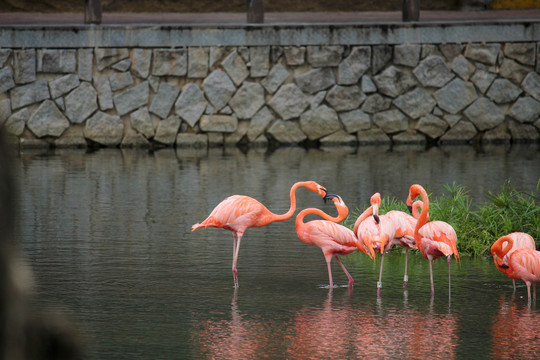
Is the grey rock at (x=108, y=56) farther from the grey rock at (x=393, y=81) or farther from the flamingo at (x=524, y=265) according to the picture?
the flamingo at (x=524, y=265)

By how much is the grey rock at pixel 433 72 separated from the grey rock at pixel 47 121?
6.33 meters

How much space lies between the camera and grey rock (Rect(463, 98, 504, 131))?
53.5ft

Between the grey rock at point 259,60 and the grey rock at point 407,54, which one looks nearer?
the grey rock at point 259,60

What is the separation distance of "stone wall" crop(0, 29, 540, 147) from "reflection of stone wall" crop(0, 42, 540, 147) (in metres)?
0.02

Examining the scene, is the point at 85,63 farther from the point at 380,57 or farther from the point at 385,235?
the point at 385,235

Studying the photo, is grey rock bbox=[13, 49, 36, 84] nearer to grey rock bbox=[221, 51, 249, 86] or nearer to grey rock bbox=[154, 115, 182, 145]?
grey rock bbox=[154, 115, 182, 145]

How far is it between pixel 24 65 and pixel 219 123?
3.48 metres

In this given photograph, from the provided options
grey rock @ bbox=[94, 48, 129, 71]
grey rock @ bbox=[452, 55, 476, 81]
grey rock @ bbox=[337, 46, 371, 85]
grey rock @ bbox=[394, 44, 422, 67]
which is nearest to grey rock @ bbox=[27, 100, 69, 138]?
grey rock @ bbox=[94, 48, 129, 71]

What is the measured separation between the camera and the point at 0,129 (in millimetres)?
1461

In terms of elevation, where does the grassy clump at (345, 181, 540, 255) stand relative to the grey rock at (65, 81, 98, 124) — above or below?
below

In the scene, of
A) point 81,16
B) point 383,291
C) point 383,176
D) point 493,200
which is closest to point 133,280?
point 383,291

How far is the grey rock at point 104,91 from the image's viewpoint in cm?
1562

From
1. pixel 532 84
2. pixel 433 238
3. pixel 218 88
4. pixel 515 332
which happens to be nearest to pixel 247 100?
pixel 218 88

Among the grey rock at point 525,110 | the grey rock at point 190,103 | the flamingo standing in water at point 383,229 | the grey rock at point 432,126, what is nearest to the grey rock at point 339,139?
the grey rock at point 432,126
